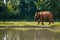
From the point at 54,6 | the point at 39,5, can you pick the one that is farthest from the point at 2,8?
the point at 54,6

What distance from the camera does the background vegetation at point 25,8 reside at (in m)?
29.9

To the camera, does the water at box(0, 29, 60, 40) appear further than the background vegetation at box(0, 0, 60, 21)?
No

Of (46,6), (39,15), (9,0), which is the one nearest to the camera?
(39,15)

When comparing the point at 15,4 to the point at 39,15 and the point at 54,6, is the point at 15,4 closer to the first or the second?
the point at 54,6

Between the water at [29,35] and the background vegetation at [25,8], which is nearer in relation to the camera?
the water at [29,35]

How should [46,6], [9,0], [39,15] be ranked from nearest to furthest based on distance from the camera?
[39,15] → [46,6] → [9,0]

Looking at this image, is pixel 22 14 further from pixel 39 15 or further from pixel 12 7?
pixel 39 15

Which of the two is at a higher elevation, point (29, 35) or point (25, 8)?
point (29, 35)

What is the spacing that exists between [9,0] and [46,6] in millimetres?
5792

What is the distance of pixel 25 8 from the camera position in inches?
1240

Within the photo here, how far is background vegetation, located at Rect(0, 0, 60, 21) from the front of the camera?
29.9 m

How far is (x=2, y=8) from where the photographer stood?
30.5 m

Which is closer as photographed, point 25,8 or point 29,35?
point 29,35

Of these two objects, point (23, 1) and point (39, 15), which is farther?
point (23, 1)
